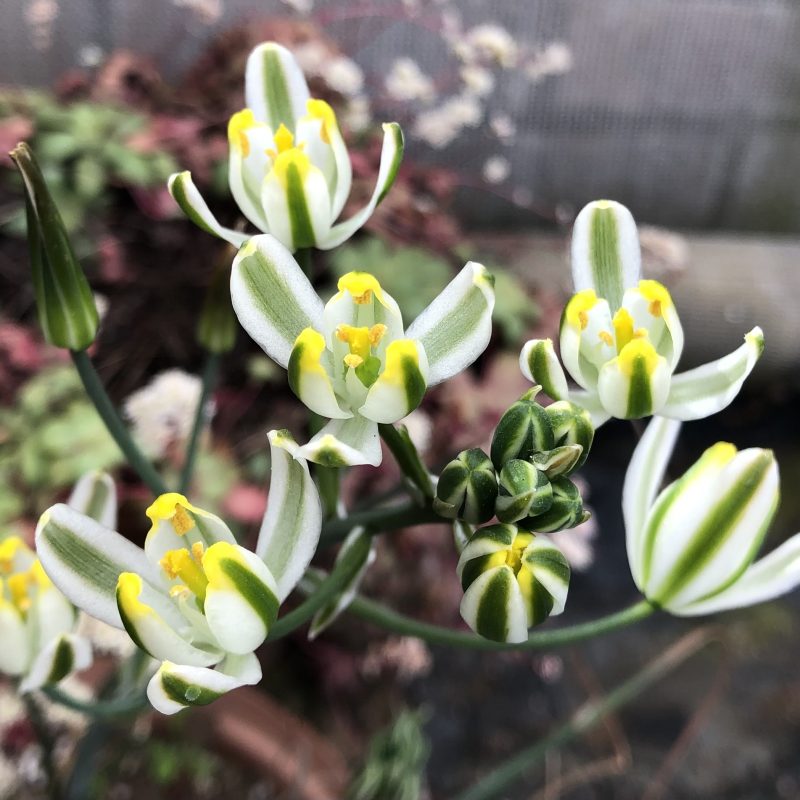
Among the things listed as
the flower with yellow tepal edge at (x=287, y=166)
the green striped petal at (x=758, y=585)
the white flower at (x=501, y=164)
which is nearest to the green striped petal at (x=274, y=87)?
the flower with yellow tepal edge at (x=287, y=166)

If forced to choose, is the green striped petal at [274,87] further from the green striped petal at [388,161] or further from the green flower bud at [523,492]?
the green flower bud at [523,492]

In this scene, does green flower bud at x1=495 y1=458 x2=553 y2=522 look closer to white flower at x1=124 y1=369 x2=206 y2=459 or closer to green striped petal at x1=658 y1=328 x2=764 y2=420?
green striped petal at x1=658 y1=328 x2=764 y2=420

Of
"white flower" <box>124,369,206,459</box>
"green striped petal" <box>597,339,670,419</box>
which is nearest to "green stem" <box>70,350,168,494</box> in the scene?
"green striped petal" <box>597,339,670,419</box>

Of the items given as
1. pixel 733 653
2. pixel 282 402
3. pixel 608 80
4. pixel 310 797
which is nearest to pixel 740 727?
pixel 733 653

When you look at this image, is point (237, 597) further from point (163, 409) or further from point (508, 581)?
point (163, 409)

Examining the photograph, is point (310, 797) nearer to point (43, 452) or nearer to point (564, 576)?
point (43, 452)
